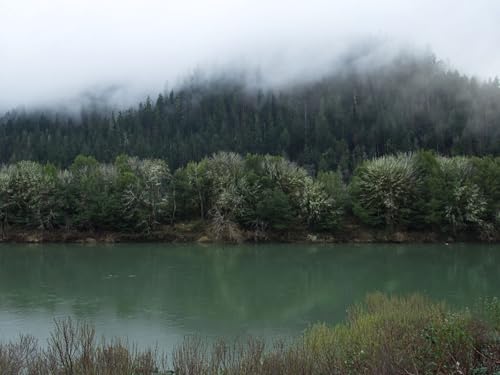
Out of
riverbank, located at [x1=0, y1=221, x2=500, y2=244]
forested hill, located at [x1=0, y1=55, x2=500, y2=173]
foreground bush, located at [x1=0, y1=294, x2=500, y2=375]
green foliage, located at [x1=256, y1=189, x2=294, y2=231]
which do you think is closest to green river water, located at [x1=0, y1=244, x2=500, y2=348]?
riverbank, located at [x1=0, y1=221, x2=500, y2=244]

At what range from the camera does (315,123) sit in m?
141

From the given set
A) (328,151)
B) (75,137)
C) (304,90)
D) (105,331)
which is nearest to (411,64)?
(304,90)

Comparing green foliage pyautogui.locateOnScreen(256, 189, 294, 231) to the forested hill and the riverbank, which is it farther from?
the forested hill

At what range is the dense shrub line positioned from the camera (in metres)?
67.8

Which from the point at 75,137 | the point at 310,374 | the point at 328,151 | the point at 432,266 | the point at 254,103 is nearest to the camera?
the point at 310,374

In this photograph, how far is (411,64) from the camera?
561 feet

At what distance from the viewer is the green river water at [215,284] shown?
25062 millimetres

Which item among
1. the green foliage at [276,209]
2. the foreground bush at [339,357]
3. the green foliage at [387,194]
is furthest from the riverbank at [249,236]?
the foreground bush at [339,357]

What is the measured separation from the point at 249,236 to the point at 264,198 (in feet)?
19.4

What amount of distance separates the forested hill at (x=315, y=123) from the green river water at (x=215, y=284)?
61516mm

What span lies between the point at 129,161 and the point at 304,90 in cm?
10450

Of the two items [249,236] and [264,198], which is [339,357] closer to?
[264,198]

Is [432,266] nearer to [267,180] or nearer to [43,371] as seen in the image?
[267,180]

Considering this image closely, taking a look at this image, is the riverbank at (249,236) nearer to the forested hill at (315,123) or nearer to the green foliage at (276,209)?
the green foliage at (276,209)
